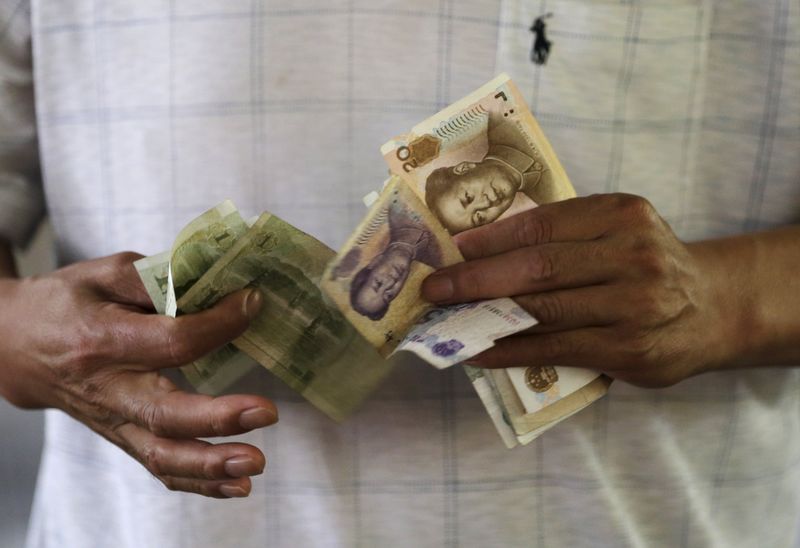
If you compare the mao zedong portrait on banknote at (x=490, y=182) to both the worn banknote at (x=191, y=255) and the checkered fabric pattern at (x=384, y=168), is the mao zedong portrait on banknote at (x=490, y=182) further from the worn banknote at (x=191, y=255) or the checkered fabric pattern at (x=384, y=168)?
the worn banknote at (x=191, y=255)

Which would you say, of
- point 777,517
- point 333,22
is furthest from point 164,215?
point 777,517

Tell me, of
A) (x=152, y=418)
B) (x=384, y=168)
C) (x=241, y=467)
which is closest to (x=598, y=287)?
(x=384, y=168)

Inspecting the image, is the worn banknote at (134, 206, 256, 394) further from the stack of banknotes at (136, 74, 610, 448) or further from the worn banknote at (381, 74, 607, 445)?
the worn banknote at (381, 74, 607, 445)

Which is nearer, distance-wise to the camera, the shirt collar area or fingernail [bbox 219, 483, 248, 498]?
fingernail [bbox 219, 483, 248, 498]

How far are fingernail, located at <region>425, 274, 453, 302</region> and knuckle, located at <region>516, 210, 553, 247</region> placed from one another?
108 mm

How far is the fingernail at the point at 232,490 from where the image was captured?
953 mm

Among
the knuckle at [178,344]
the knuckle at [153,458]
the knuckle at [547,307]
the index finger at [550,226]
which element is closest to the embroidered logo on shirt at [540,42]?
the index finger at [550,226]

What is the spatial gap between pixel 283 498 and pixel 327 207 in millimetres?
472

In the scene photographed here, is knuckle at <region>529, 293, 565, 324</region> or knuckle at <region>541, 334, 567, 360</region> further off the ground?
knuckle at <region>529, 293, 565, 324</region>

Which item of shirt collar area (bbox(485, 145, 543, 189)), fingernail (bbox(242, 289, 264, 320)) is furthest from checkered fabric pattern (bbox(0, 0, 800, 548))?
fingernail (bbox(242, 289, 264, 320))

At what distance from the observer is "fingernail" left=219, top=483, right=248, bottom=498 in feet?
3.13

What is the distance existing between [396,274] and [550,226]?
0.21 meters

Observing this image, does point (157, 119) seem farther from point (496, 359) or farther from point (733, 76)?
point (733, 76)

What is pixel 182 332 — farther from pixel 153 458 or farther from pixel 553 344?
pixel 553 344
